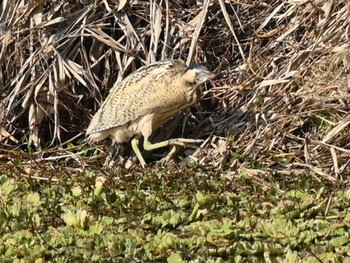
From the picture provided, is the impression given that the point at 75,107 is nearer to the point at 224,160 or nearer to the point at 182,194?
the point at 224,160

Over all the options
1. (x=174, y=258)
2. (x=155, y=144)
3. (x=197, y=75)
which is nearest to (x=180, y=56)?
(x=197, y=75)

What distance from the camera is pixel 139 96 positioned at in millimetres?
6047

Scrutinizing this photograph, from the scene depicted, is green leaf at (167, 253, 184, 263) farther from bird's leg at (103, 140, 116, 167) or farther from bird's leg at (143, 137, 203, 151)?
bird's leg at (103, 140, 116, 167)

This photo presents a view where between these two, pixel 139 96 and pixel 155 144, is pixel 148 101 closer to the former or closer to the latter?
pixel 139 96

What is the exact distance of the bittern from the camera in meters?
6.01

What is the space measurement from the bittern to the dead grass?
0.28 meters

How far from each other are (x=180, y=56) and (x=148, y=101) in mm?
742

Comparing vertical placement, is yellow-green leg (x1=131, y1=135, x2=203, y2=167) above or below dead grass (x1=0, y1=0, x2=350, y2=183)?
below

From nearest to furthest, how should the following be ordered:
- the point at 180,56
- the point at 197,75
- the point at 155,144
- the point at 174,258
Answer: the point at 174,258 → the point at 197,75 → the point at 155,144 → the point at 180,56

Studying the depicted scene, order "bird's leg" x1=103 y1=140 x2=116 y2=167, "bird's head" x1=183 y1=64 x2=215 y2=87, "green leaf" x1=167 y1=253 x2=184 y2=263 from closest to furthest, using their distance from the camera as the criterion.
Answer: "green leaf" x1=167 y1=253 x2=184 y2=263, "bird's head" x1=183 y1=64 x2=215 y2=87, "bird's leg" x1=103 y1=140 x2=116 y2=167

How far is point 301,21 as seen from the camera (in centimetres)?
654

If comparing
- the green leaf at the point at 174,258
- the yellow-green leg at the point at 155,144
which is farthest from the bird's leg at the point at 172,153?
the green leaf at the point at 174,258

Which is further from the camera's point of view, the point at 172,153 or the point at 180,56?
the point at 180,56

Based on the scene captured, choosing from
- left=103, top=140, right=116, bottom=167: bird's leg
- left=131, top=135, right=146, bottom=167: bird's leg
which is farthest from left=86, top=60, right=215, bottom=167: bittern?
left=103, top=140, right=116, bottom=167: bird's leg
